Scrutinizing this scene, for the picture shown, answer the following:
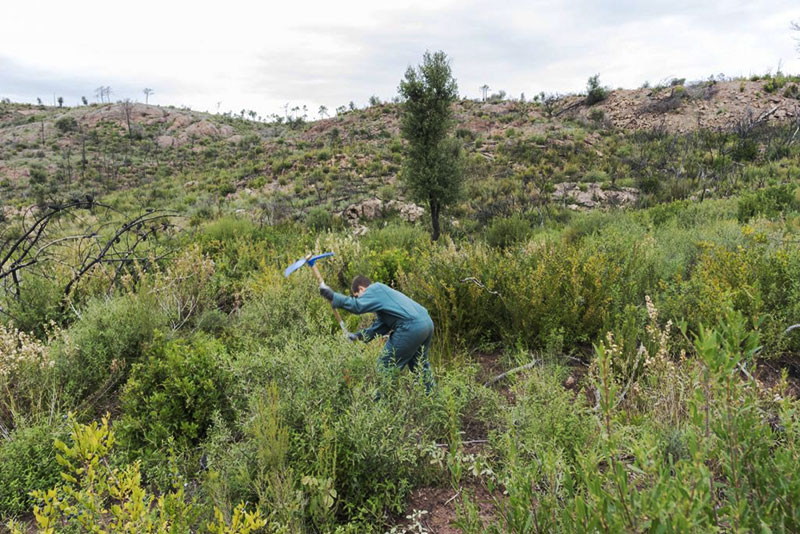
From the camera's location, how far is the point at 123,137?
41.0 meters

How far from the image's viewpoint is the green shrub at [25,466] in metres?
2.76

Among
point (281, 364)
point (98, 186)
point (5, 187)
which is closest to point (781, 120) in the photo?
point (281, 364)

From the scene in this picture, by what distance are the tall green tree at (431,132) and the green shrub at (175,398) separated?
990 cm

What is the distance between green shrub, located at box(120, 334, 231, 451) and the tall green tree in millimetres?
9900

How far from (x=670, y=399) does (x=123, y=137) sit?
50271mm

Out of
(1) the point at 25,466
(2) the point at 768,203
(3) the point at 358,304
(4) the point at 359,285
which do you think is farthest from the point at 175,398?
(2) the point at 768,203

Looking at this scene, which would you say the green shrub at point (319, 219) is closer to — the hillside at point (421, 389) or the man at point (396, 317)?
the hillside at point (421, 389)

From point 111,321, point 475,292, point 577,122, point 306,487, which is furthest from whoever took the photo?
point 577,122

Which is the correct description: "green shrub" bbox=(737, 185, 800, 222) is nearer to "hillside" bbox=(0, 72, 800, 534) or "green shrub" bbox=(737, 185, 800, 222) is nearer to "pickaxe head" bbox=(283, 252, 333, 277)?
"hillside" bbox=(0, 72, 800, 534)

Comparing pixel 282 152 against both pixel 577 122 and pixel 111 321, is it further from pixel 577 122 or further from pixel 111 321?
pixel 111 321

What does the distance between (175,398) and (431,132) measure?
11017 mm

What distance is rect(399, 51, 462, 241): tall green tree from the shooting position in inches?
481

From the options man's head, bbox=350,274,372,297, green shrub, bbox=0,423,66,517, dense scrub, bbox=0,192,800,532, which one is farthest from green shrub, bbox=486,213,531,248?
green shrub, bbox=0,423,66,517

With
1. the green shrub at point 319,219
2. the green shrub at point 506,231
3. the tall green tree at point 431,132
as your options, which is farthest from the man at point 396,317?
the green shrub at point 319,219
